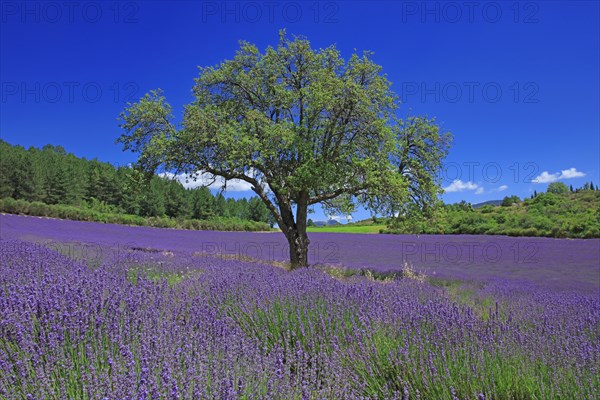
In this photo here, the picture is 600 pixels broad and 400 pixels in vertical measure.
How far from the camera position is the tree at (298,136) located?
928 centimetres

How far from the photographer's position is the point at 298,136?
30.8ft

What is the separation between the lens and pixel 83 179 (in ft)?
155

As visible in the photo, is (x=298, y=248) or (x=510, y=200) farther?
(x=510, y=200)

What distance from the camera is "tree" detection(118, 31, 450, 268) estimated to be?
9281 mm

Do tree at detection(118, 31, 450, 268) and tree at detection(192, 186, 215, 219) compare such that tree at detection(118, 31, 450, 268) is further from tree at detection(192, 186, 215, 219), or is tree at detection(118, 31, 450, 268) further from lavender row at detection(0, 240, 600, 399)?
tree at detection(192, 186, 215, 219)

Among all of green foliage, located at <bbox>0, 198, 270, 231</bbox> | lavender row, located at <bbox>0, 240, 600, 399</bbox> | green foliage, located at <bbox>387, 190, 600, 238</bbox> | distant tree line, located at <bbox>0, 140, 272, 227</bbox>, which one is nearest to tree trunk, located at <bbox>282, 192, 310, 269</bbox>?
lavender row, located at <bbox>0, 240, 600, 399</bbox>

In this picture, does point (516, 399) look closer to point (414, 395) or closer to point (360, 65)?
point (414, 395)

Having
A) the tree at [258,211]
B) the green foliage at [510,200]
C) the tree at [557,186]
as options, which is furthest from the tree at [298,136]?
the tree at [557,186]

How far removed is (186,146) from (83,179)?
42.9 m

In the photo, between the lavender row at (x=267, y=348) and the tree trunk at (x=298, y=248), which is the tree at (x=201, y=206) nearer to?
the tree trunk at (x=298, y=248)

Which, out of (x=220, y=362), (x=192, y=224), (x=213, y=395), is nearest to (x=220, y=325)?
(x=220, y=362)

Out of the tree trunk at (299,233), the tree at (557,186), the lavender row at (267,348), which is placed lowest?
the lavender row at (267,348)

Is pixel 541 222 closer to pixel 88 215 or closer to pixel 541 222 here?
pixel 541 222

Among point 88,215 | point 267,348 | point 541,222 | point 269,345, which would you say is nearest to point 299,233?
point 269,345
